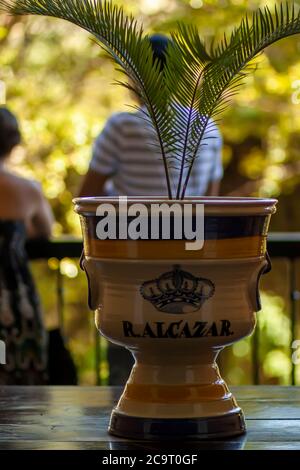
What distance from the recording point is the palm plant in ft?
5.38

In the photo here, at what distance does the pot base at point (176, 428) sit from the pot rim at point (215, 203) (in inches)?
11.9

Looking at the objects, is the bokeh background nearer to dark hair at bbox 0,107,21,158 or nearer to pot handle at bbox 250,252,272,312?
dark hair at bbox 0,107,21,158

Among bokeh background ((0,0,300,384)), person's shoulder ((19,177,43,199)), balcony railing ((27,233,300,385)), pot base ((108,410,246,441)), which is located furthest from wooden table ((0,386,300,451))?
bokeh background ((0,0,300,384))

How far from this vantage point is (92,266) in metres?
1.67

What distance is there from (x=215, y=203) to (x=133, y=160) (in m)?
1.76

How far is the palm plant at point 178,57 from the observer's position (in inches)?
64.5

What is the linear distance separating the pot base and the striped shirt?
167 centimetres

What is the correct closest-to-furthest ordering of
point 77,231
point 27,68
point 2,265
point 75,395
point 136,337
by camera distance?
point 136,337 → point 75,395 → point 2,265 → point 27,68 → point 77,231

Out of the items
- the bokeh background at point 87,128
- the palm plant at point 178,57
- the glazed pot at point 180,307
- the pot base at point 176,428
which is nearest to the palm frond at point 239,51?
the palm plant at point 178,57

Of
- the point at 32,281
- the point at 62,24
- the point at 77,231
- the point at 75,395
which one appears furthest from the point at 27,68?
the point at 75,395

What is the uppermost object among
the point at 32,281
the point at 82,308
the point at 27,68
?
the point at 27,68

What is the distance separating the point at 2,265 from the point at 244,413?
1686 millimetres

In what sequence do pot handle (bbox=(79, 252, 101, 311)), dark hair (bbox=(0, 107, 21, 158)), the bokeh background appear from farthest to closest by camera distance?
the bokeh background
dark hair (bbox=(0, 107, 21, 158))
pot handle (bbox=(79, 252, 101, 311))
